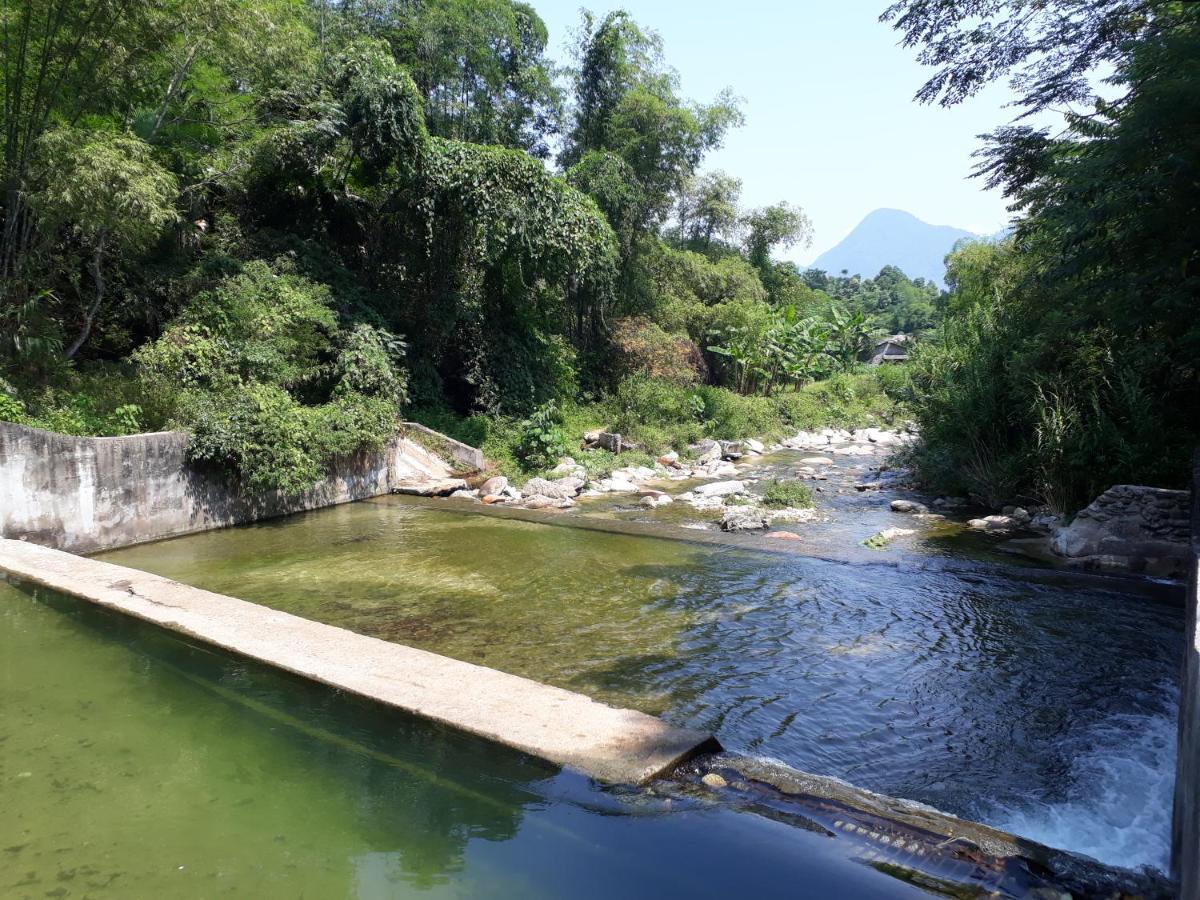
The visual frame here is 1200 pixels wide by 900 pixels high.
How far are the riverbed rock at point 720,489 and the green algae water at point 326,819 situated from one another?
9.92m

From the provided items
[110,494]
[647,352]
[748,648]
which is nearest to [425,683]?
[748,648]

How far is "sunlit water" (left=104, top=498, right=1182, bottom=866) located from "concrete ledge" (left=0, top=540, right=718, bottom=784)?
903 millimetres

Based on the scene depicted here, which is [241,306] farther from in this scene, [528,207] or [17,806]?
[17,806]

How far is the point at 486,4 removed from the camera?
1961cm

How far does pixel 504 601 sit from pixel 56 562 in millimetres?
3980

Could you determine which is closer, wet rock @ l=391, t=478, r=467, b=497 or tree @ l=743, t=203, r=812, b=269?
wet rock @ l=391, t=478, r=467, b=497

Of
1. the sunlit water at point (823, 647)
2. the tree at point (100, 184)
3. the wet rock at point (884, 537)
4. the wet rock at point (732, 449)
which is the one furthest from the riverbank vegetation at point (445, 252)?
the sunlit water at point (823, 647)

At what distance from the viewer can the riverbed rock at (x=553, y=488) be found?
12.8 metres

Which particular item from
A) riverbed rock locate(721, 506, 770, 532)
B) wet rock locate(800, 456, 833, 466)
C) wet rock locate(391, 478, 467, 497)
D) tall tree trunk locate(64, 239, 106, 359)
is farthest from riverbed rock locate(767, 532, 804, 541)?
tall tree trunk locate(64, 239, 106, 359)

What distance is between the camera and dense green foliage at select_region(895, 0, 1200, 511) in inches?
282

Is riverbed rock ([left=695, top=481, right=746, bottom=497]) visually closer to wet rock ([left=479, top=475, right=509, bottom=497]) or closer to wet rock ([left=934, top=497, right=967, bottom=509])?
wet rock ([left=934, top=497, right=967, bottom=509])

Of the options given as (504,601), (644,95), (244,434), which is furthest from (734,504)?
(644,95)

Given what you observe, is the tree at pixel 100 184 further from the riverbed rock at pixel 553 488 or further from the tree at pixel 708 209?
the tree at pixel 708 209

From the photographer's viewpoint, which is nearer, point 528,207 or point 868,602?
point 868,602
